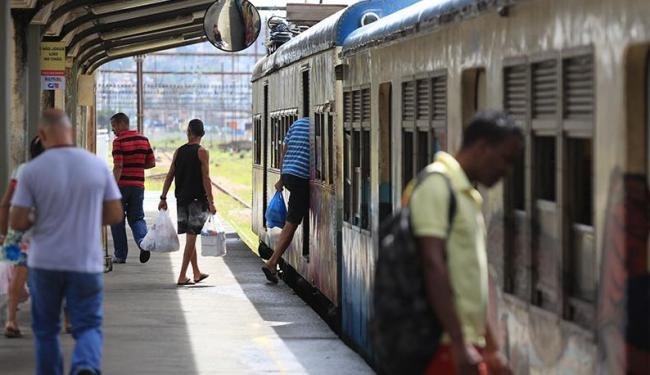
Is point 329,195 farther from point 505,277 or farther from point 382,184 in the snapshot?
point 505,277

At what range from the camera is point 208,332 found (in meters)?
12.6

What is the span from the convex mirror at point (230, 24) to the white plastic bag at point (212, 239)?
381cm

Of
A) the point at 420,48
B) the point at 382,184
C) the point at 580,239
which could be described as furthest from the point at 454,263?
the point at 382,184

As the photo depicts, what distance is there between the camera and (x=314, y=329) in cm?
1286

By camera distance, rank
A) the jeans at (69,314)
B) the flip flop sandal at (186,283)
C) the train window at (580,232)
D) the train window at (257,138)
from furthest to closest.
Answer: the train window at (257,138)
the flip flop sandal at (186,283)
the jeans at (69,314)
the train window at (580,232)

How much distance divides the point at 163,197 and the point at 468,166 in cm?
1091

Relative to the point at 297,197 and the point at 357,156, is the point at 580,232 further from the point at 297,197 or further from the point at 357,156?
the point at 297,197

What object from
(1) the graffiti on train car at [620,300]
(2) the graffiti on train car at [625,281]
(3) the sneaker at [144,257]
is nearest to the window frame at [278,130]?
(3) the sneaker at [144,257]

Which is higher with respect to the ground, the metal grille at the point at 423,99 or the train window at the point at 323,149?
the metal grille at the point at 423,99

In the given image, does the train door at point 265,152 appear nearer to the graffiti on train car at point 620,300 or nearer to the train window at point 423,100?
the train window at point 423,100

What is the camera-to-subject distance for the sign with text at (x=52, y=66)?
56.5 feet

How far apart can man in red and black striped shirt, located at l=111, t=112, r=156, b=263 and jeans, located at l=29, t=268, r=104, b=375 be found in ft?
30.2

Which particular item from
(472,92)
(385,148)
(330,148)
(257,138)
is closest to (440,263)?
(472,92)

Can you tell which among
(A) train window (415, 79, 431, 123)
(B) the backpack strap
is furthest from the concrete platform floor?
(B) the backpack strap
